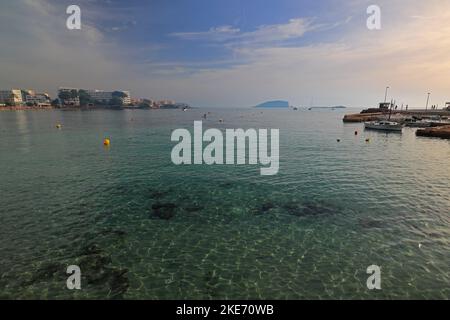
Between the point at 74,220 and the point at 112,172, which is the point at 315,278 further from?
the point at 112,172

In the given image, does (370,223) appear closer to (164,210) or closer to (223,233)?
(223,233)

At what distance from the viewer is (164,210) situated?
795 inches

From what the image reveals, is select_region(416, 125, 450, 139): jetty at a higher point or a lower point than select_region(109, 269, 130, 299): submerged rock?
higher

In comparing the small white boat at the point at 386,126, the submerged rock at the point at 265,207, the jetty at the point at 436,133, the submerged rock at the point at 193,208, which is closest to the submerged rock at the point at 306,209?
the submerged rock at the point at 265,207

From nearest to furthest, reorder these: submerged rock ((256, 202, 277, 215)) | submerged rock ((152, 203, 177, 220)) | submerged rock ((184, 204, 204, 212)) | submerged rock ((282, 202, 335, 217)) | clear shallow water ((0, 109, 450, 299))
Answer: clear shallow water ((0, 109, 450, 299)) < submerged rock ((152, 203, 177, 220)) < submerged rock ((282, 202, 335, 217)) < submerged rock ((256, 202, 277, 215)) < submerged rock ((184, 204, 204, 212))

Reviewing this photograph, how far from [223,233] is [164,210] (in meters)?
5.87

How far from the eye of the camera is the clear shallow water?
12.1 meters

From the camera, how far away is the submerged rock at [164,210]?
19.1 meters

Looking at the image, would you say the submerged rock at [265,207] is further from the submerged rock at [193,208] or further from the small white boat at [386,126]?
the small white boat at [386,126]

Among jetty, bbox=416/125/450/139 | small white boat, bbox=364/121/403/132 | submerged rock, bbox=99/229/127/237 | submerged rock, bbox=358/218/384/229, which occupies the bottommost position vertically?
submerged rock, bbox=99/229/127/237

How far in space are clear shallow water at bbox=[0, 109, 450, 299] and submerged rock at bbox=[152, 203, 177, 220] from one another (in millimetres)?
198

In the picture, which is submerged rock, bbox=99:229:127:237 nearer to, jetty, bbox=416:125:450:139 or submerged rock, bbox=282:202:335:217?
submerged rock, bbox=282:202:335:217

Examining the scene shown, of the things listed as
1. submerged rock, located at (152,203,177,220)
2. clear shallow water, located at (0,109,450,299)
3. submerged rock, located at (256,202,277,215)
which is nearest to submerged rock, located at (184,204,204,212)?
clear shallow water, located at (0,109,450,299)

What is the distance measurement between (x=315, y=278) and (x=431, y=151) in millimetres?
50056
